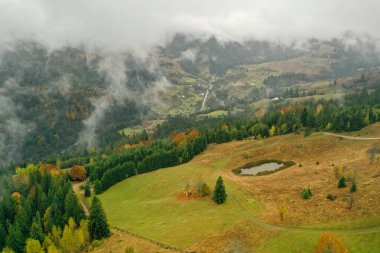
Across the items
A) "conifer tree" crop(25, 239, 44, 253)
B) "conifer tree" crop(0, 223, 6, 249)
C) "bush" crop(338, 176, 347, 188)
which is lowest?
"conifer tree" crop(0, 223, 6, 249)

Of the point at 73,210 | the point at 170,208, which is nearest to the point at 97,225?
the point at 73,210

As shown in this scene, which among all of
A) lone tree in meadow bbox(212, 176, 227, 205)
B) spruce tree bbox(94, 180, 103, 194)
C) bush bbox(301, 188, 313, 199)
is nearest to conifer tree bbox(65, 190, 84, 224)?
spruce tree bbox(94, 180, 103, 194)

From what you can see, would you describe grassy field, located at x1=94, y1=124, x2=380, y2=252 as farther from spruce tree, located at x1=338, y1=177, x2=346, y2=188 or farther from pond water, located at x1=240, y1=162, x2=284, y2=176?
pond water, located at x1=240, y1=162, x2=284, y2=176

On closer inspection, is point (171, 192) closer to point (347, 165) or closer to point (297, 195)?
point (297, 195)

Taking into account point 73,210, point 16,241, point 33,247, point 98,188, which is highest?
point 73,210

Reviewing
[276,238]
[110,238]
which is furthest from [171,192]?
[276,238]

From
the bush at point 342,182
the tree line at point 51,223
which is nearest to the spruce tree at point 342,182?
the bush at point 342,182

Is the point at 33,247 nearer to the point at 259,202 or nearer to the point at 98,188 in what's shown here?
the point at 98,188
